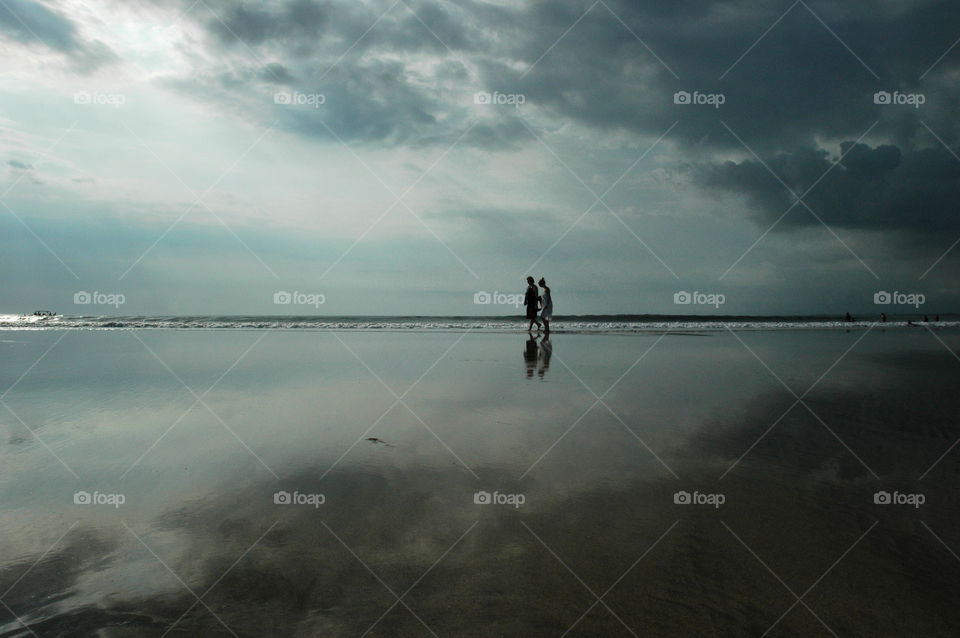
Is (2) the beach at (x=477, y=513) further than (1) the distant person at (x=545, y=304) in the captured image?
No

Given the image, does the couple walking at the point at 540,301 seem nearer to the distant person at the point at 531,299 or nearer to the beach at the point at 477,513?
the distant person at the point at 531,299

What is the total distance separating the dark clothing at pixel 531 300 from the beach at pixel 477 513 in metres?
14.8

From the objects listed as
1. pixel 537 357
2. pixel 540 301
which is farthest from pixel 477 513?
pixel 540 301

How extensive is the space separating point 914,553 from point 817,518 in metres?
0.61

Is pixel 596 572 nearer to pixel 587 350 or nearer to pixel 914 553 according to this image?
pixel 914 553

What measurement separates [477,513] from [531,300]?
19.9 meters

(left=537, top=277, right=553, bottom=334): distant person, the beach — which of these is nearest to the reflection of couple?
the beach

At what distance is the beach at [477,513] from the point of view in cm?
285

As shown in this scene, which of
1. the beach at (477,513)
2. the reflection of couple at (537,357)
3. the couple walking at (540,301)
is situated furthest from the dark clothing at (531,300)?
the beach at (477,513)

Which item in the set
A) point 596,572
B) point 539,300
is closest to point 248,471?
point 596,572

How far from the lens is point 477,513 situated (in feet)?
13.5

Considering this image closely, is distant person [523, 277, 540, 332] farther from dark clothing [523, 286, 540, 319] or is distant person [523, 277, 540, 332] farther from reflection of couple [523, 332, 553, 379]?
reflection of couple [523, 332, 553, 379]

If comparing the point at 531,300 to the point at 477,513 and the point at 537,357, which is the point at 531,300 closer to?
the point at 537,357

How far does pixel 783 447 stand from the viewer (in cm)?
596
